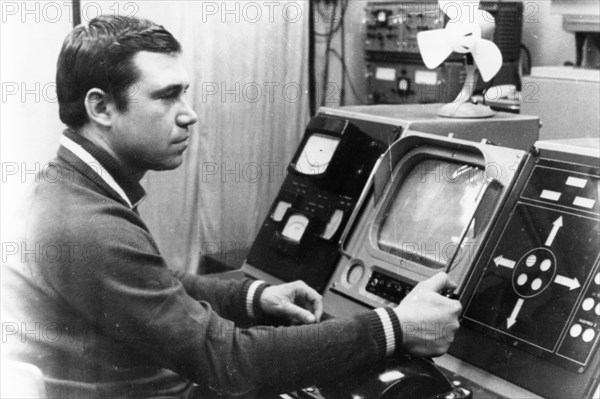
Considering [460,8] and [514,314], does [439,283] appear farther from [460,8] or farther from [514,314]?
[460,8]

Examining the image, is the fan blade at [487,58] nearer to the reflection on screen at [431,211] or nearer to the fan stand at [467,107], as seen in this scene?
the fan stand at [467,107]

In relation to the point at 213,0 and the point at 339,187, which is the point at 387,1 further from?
the point at 339,187

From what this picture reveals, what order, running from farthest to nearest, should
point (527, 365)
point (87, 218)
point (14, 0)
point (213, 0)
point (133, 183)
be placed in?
point (213, 0), point (14, 0), point (133, 183), point (527, 365), point (87, 218)

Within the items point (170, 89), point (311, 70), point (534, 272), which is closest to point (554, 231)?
point (534, 272)

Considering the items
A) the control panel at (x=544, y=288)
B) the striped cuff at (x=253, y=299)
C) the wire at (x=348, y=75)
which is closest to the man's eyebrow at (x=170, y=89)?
the striped cuff at (x=253, y=299)

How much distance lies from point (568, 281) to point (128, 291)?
0.77m

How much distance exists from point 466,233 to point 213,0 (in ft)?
6.97

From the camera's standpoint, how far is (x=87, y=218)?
1.21 metres

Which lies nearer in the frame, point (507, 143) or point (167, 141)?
point (167, 141)

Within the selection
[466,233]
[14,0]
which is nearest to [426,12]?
[14,0]

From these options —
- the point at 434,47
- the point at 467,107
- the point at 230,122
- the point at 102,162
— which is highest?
the point at 434,47

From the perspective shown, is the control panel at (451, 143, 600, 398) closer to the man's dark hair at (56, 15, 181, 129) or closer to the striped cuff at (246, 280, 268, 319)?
the striped cuff at (246, 280, 268, 319)

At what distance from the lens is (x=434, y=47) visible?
1940 millimetres

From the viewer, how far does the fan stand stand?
1.94 metres
